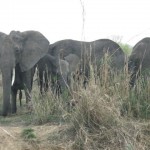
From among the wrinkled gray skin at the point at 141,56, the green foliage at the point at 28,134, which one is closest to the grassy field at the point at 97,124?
the green foliage at the point at 28,134

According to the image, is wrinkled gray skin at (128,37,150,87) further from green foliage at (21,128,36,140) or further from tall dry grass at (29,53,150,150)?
green foliage at (21,128,36,140)

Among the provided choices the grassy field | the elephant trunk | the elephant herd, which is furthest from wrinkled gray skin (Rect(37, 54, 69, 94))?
the grassy field

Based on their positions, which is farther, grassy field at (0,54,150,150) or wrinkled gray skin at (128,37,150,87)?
wrinkled gray skin at (128,37,150,87)

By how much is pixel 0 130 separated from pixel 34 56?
14.0ft

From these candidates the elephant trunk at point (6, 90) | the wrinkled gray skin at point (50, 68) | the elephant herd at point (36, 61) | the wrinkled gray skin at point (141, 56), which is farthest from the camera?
the wrinkled gray skin at point (50, 68)

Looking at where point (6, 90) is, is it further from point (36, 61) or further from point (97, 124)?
point (97, 124)

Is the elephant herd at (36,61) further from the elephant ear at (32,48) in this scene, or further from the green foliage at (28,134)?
the green foliage at (28,134)

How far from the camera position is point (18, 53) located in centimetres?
997

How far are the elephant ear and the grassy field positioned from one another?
334 cm

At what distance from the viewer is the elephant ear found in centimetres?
1013

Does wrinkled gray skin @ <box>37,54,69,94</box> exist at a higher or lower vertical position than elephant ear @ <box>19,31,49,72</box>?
lower

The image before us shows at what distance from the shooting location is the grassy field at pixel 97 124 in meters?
6.02

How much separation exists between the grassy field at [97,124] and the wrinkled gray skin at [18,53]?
2325 millimetres

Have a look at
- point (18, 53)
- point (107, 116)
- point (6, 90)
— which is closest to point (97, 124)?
point (107, 116)
